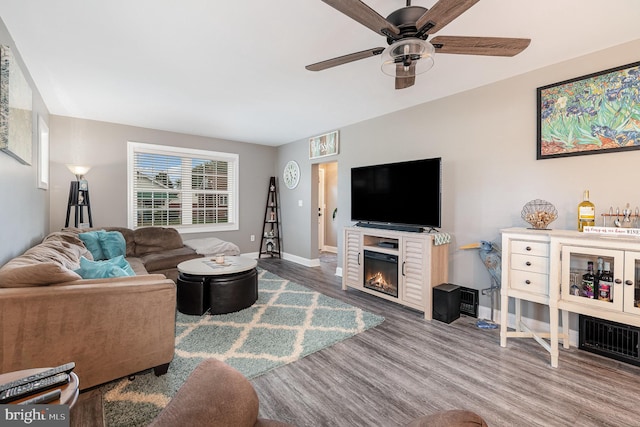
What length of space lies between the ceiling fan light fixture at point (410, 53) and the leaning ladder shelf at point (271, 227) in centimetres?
464

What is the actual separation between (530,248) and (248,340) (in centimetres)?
245

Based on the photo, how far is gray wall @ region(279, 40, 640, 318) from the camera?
7.62 feet

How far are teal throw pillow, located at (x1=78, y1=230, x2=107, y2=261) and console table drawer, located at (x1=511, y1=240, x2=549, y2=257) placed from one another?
14.8ft

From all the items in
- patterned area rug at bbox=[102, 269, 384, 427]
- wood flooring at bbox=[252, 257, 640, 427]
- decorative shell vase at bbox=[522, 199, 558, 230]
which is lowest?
wood flooring at bbox=[252, 257, 640, 427]

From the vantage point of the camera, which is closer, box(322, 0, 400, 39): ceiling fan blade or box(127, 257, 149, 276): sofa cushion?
box(322, 0, 400, 39): ceiling fan blade

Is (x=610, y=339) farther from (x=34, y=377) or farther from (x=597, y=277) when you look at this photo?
(x=34, y=377)

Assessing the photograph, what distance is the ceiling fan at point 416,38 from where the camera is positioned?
1.39 m

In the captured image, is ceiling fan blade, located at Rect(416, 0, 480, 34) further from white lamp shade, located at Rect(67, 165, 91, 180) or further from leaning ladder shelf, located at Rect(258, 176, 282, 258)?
leaning ladder shelf, located at Rect(258, 176, 282, 258)

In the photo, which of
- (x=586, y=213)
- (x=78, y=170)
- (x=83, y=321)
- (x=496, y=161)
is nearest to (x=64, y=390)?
(x=83, y=321)

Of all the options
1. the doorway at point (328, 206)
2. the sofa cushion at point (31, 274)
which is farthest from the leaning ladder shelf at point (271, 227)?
the sofa cushion at point (31, 274)

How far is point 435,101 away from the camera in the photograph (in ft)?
11.1

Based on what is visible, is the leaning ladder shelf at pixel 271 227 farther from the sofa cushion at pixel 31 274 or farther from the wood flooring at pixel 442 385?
the sofa cushion at pixel 31 274

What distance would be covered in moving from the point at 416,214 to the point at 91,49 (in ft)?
11.1

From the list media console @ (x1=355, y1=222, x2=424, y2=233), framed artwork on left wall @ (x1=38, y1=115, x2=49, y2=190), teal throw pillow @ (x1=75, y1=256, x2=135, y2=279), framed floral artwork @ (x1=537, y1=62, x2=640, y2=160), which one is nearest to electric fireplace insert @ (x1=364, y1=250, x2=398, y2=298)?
media console @ (x1=355, y1=222, x2=424, y2=233)
